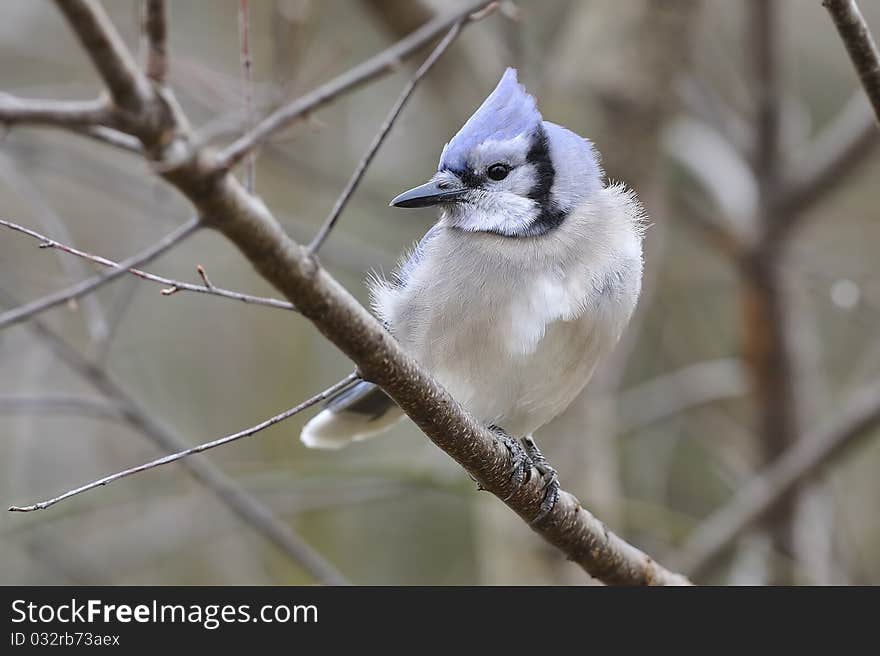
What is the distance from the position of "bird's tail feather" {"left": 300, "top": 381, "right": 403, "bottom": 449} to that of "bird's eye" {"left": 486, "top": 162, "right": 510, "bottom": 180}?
92 cm

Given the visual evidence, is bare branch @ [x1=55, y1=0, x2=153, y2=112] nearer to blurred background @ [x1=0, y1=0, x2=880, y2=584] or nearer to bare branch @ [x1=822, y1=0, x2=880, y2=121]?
Result: bare branch @ [x1=822, y1=0, x2=880, y2=121]

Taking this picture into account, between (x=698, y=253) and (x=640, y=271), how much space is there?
357cm

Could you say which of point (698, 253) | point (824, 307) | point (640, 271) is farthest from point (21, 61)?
point (824, 307)

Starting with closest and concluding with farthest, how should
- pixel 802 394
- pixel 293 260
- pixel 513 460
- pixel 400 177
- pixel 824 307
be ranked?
pixel 293 260 → pixel 513 460 → pixel 802 394 → pixel 400 177 → pixel 824 307

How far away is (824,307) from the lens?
7754 millimetres

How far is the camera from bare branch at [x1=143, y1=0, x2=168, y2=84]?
5.65ft

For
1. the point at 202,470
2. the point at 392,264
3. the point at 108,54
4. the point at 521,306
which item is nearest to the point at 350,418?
the point at 202,470

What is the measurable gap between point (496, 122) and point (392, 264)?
201 centimetres

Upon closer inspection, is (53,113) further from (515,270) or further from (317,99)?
(515,270)

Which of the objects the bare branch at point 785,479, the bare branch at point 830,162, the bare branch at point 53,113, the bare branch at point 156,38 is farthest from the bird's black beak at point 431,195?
the bare branch at point 830,162

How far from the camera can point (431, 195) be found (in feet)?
10.5

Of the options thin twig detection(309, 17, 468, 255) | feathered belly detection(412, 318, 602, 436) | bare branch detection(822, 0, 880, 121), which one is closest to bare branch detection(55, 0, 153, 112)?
thin twig detection(309, 17, 468, 255)

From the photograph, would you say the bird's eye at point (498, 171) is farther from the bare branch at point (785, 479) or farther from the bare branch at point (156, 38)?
the bare branch at point (785, 479)
